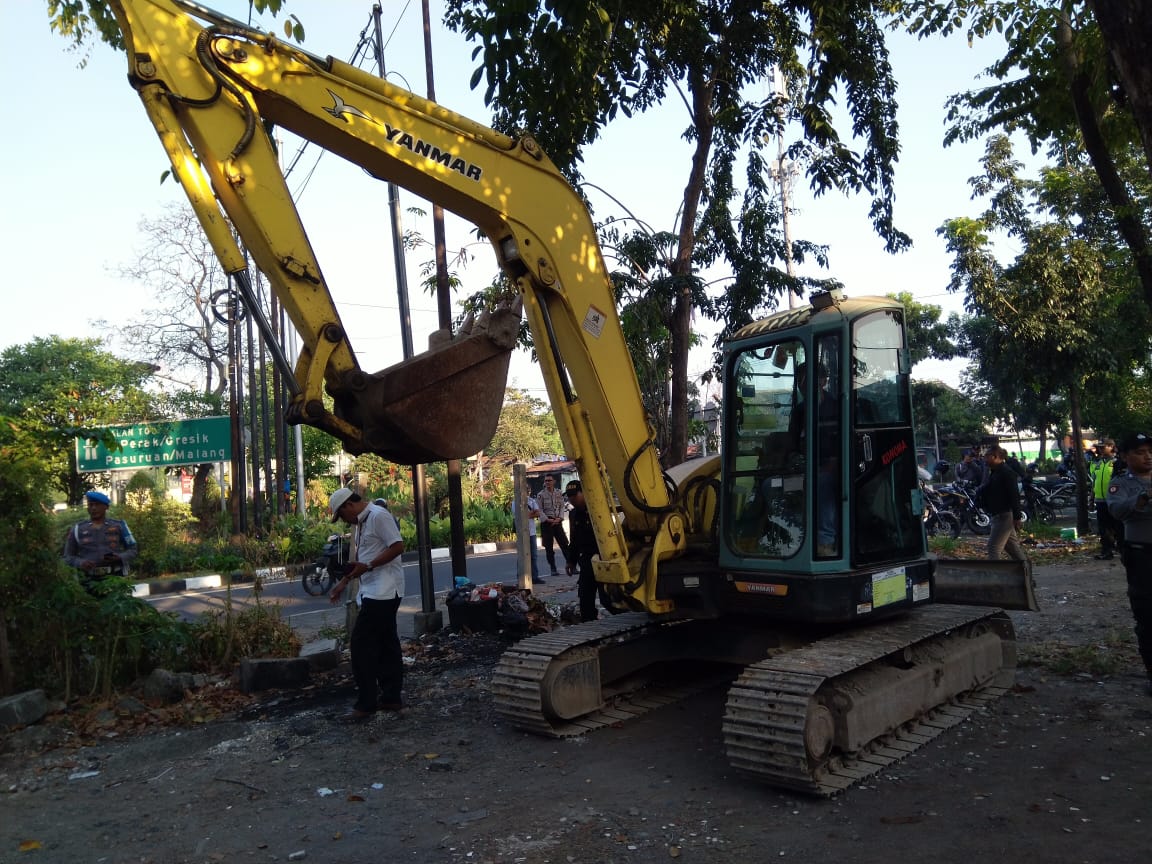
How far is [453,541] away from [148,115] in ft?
21.4

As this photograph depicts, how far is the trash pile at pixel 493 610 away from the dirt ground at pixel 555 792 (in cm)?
209

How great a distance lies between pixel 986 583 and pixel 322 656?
5585 mm

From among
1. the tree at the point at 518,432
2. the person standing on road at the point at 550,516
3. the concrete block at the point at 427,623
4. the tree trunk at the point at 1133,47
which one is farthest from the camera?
the tree at the point at 518,432

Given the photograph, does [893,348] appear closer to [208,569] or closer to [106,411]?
[208,569]

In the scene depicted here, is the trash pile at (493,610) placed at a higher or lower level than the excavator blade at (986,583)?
lower

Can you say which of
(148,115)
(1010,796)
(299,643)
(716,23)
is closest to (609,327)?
(148,115)

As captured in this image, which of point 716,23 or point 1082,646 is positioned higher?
point 716,23

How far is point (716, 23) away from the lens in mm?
9555

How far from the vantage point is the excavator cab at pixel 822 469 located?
211 inches

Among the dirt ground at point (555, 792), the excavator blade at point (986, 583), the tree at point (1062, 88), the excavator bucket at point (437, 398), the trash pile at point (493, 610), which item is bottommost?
the dirt ground at point (555, 792)

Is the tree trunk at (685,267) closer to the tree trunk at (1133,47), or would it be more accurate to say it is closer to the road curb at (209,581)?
the tree trunk at (1133,47)

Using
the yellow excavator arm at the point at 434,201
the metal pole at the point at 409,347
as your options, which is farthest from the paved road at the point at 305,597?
the yellow excavator arm at the point at 434,201

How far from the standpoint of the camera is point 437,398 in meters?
5.05

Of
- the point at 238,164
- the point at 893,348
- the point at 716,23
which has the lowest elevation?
the point at 893,348
